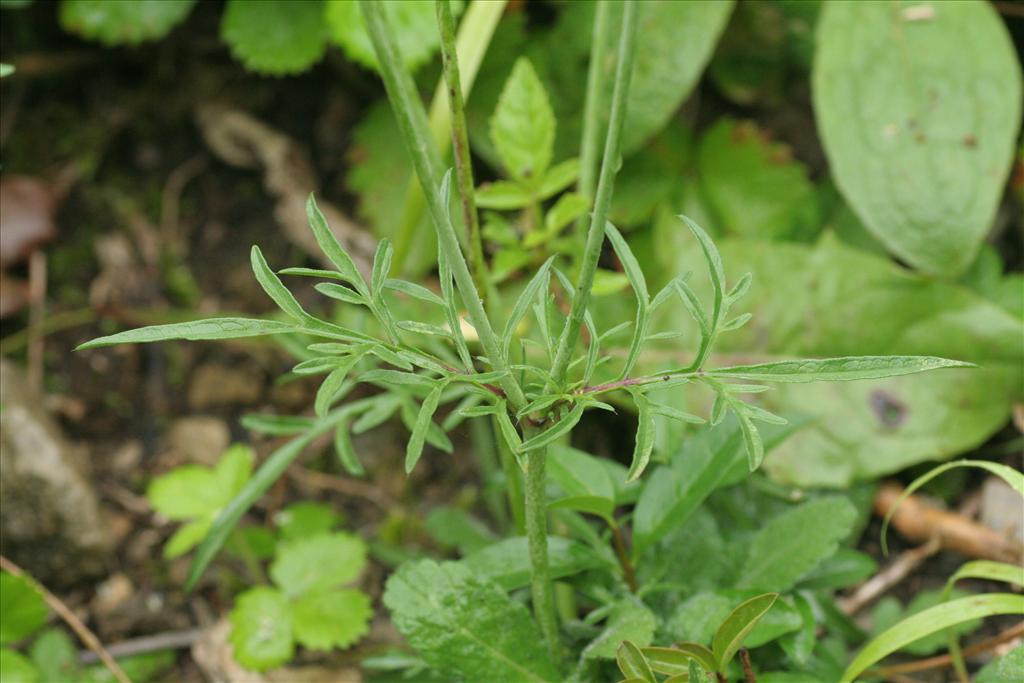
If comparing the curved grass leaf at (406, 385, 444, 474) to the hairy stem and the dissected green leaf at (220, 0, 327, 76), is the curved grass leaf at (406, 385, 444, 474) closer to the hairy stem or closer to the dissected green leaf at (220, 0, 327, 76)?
the hairy stem

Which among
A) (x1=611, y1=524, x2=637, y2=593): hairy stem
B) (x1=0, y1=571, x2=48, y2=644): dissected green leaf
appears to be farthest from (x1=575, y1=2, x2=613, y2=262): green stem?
(x1=0, y1=571, x2=48, y2=644): dissected green leaf

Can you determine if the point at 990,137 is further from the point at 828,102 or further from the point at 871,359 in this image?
the point at 871,359

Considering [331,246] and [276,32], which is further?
[276,32]

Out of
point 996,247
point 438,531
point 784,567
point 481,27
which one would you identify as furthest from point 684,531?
point 996,247

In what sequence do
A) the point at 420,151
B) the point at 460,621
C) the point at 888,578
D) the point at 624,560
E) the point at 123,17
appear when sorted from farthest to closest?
the point at 123,17
the point at 888,578
the point at 624,560
the point at 460,621
the point at 420,151

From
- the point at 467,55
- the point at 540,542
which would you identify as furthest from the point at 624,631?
the point at 467,55

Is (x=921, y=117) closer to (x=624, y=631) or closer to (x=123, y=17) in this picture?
(x=624, y=631)

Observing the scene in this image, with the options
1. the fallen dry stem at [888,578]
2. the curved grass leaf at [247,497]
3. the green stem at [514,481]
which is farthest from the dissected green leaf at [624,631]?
the fallen dry stem at [888,578]

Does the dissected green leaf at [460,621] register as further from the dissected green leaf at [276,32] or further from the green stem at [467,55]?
the dissected green leaf at [276,32]
